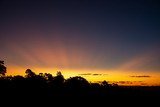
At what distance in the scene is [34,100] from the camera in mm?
58781

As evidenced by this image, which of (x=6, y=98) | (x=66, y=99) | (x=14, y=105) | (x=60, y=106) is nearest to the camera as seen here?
(x=14, y=105)

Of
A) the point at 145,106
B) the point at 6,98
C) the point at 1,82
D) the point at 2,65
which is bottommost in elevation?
the point at 145,106

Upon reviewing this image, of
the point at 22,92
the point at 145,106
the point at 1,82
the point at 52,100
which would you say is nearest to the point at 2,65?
the point at 1,82

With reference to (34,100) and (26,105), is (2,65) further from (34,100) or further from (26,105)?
(26,105)

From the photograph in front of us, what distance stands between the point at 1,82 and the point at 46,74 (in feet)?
248

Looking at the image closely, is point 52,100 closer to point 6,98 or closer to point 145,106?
point 6,98

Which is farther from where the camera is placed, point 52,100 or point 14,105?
point 52,100

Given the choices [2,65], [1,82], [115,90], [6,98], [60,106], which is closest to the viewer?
[6,98]

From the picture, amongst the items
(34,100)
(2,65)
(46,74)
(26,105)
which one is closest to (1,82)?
(2,65)

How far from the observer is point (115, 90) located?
359 feet

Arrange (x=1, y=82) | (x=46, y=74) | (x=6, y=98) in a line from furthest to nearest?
(x=46, y=74) → (x=1, y=82) → (x=6, y=98)

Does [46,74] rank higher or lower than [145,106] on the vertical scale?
higher

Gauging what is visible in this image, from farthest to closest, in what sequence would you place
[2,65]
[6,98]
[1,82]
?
[2,65] → [1,82] → [6,98]

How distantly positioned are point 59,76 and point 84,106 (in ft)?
296
